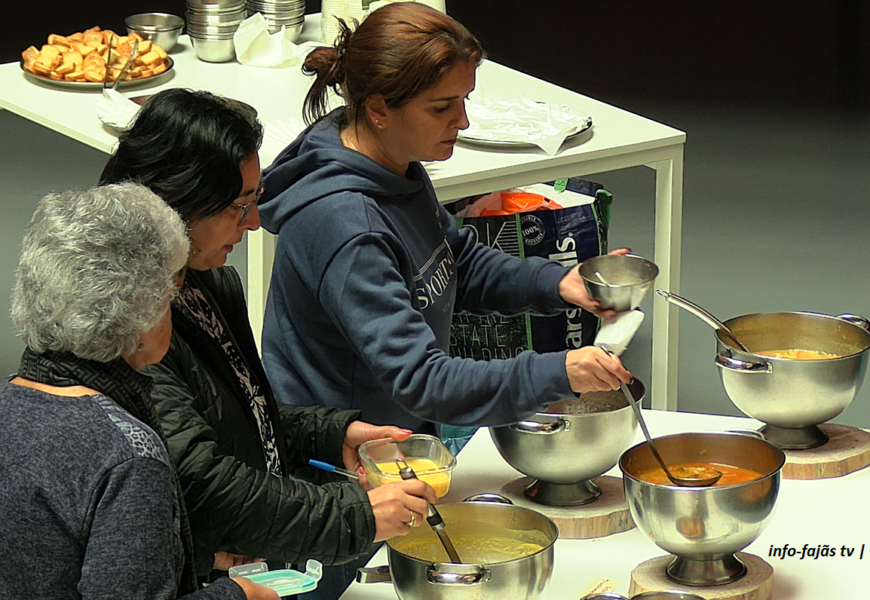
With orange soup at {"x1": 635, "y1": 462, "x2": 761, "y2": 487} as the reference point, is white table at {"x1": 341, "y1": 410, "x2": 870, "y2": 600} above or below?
below

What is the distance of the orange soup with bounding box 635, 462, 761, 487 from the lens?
1.75m

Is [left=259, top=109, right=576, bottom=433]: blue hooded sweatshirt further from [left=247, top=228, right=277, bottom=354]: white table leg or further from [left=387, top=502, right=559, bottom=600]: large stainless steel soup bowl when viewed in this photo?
[left=247, top=228, right=277, bottom=354]: white table leg

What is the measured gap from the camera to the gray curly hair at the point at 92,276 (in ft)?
4.32

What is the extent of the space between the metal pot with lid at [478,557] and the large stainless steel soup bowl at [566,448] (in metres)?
0.19

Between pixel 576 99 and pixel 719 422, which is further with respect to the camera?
pixel 576 99

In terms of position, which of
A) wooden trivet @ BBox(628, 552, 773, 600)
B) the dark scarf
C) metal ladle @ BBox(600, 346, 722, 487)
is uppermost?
the dark scarf

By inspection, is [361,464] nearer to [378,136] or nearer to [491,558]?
[491,558]

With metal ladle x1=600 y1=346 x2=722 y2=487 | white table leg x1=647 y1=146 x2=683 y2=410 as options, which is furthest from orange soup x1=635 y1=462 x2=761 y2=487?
white table leg x1=647 y1=146 x2=683 y2=410

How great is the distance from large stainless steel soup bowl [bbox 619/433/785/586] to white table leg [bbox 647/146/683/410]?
151 cm

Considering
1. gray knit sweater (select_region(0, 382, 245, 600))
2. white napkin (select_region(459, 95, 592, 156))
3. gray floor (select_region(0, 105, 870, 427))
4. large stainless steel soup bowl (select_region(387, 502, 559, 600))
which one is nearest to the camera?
gray knit sweater (select_region(0, 382, 245, 600))

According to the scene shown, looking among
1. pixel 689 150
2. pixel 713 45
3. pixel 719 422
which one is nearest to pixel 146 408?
pixel 719 422

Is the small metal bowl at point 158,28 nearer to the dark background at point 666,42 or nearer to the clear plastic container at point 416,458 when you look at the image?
the clear plastic container at point 416,458

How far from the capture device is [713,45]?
7051 mm

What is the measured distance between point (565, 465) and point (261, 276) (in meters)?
1.08
